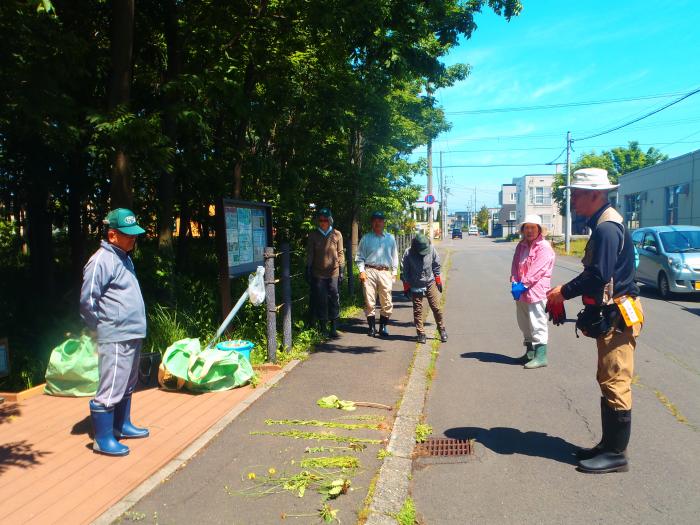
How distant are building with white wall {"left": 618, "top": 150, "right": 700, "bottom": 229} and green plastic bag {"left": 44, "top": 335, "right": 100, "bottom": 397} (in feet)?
98.6

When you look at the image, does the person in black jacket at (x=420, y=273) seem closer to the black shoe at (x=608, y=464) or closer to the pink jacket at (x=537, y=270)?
the pink jacket at (x=537, y=270)

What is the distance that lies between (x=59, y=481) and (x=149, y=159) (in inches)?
153

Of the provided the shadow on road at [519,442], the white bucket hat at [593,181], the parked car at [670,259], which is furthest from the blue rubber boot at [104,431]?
the parked car at [670,259]

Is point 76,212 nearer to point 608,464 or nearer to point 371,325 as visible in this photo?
point 371,325

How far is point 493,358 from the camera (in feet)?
25.3

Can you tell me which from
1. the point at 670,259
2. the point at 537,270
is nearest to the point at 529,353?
the point at 537,270

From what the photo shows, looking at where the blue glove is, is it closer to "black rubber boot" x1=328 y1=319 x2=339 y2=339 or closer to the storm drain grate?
the storm drain grate

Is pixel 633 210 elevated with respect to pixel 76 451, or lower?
elevated

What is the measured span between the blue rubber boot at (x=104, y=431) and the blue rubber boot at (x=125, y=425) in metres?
0.25

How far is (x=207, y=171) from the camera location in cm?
953

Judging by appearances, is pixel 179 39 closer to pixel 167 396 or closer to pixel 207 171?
pixel 207 171

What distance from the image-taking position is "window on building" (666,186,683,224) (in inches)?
1236

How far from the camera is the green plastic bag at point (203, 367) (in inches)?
230

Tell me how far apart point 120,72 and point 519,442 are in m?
5.67
